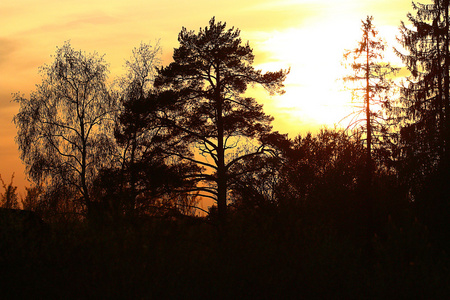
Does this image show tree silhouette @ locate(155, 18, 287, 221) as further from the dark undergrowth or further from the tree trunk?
the dark undergrowth

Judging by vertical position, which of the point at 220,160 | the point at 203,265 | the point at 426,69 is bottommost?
the point at 203,265

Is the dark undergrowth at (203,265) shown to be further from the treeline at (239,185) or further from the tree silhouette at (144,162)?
the tree silhouette at (144,162)

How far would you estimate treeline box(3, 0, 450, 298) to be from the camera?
11.0 meters

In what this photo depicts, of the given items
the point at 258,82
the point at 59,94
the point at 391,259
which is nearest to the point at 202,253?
the point at 391,259

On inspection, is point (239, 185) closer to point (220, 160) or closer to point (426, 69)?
point (220, 160)

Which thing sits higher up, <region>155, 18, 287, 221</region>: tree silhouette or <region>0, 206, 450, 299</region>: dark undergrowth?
<region>155, 18, 287, 221</region>: tree silhouette

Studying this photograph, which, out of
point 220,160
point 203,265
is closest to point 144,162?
point 220,160

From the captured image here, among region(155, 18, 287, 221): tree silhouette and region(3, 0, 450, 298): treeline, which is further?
region(155, 18, 287, 221): tree silhouette

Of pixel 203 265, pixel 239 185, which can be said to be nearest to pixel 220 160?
pixel 239 185

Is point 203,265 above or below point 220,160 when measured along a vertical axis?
below

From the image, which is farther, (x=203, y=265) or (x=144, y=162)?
(x=144, y=162)

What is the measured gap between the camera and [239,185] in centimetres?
2402

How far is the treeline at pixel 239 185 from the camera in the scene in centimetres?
1103

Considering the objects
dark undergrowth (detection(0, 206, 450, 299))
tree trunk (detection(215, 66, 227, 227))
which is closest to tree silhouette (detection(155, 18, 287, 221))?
tree trunk (detection(215, 66, 227, 227))
